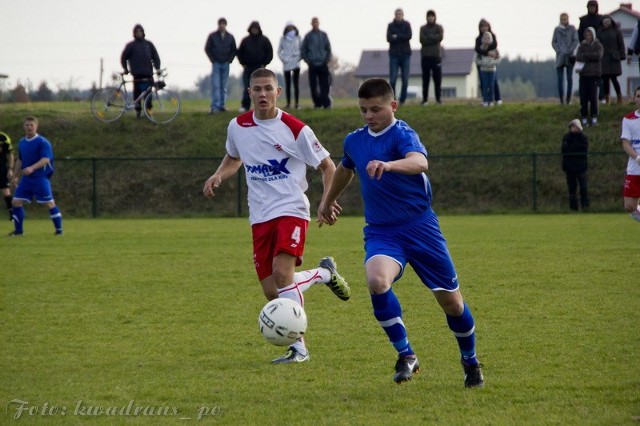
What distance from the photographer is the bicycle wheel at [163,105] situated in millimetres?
25734

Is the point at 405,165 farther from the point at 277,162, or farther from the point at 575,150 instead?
the point at 575,150

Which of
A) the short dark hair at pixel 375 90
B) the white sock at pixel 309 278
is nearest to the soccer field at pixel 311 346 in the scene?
the white sock at pixel 309 278

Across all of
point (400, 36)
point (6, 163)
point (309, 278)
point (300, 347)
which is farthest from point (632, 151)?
point (400, 36)

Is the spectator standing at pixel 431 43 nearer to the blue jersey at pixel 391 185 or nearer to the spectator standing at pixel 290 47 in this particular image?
the spectator standing at pixel 290 47

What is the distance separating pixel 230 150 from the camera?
7094mm

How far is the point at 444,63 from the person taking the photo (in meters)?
81.6

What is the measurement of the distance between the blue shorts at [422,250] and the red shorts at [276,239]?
0.98 meters

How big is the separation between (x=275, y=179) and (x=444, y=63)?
251 ft

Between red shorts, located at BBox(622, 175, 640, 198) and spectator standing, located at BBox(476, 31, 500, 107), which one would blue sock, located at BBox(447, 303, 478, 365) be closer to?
red shorts, located at BBox(622, 175, 640, 198)

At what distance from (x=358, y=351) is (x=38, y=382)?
87.6 inches

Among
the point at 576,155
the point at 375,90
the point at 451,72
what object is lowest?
the point at 576,155

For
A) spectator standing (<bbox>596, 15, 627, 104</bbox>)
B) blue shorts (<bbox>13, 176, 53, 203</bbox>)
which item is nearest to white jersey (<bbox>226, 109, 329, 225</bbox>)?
blue shorts (<bbox>13, 176, 53, 203</bbox>)

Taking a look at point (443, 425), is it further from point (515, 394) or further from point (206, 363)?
point (206, 363)

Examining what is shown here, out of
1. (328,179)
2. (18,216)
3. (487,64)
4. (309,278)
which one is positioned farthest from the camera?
(487,64)
